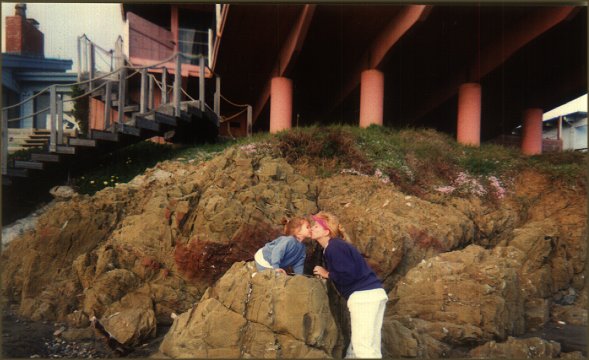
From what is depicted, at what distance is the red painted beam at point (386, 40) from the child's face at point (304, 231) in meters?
4.75

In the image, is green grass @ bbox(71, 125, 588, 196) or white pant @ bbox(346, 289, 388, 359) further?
green grass @ bbox(71, 125, 588, 196)

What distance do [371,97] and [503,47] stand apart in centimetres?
276

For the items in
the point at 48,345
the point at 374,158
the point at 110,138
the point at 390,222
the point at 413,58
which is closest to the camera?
the point at 48,345

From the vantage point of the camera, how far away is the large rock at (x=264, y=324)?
4.02 m

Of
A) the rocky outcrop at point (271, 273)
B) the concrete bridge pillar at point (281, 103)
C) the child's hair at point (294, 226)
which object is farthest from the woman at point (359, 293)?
the concrete bridge pillar at point (281, 103)

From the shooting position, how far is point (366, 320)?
3.72 m

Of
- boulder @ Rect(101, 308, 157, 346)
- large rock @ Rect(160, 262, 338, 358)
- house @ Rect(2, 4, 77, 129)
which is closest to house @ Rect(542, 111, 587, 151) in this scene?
large rock @ Rect(160, 262, 338, 358)

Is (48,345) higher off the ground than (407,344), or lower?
lower

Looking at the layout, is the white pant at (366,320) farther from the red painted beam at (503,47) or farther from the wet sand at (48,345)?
the red painted beam at (503,47)

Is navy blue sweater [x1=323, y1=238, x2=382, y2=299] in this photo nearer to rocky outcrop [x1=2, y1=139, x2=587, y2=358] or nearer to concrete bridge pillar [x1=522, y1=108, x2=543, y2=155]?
rocky outcrop [x1=2, y1=139, x2=587, y2=358]

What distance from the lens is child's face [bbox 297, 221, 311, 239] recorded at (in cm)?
442

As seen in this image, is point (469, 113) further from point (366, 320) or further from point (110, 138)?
point (110, 138)

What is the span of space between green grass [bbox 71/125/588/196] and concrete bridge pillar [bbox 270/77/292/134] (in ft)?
3.13

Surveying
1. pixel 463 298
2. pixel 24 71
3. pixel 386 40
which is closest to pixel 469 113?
pixel 386 40
